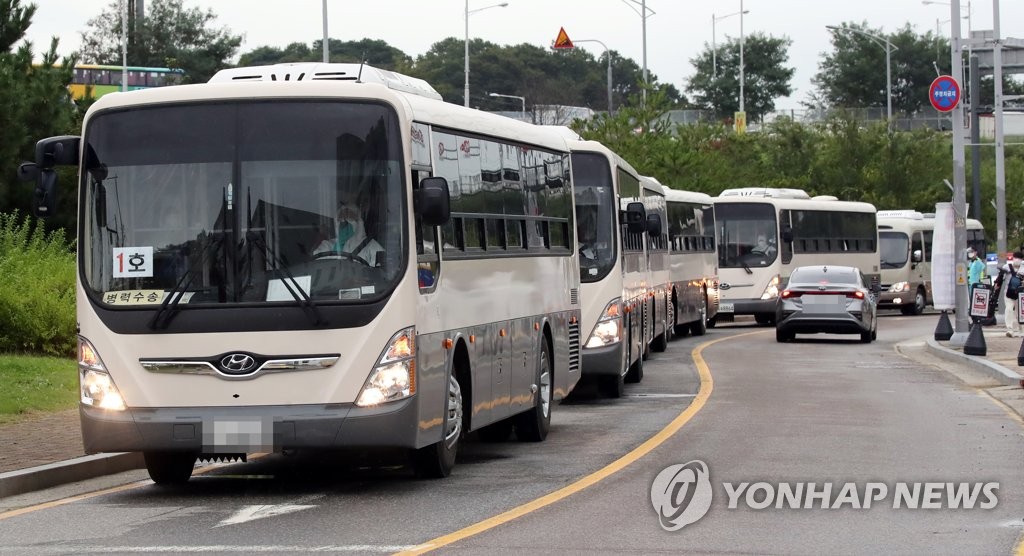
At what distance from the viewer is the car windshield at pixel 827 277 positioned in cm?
3375

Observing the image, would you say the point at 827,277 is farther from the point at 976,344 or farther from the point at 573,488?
the point at 573,488

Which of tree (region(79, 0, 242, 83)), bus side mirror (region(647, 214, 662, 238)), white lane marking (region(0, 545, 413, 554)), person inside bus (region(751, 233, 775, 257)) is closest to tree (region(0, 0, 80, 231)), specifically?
bus side mirror (region(647, 214, 662, 238))

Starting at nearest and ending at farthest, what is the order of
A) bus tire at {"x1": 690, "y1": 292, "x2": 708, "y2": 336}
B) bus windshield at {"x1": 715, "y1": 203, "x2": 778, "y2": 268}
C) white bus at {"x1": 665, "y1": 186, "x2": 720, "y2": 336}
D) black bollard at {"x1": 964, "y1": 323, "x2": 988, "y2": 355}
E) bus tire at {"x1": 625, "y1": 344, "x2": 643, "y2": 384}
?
bus tire at {"x1": 625, "y1": 344, "x2": 643, "y2": 384} < black bollard at {"x1": 964, "y1": 323, "x2": 988, "y2": 355} < white bus at {"x1": 665, "y1": 186, "x2": 720, "y2": 336} < bus tire at {"x1": 690, "y1": 292, "x2": 708, "y2": 336} < bus windshield at {"x1": 715, "y1": 203, "x2": 778, "y2": 268}

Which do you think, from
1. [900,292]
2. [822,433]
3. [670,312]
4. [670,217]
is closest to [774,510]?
[822,433]

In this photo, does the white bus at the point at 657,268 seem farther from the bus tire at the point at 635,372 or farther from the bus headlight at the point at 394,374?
the bus headlight at the point at 394,374

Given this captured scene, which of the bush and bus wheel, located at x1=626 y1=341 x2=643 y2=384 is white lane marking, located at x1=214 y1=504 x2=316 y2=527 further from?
bus wheel, located at x1=626 y1=341 x2=643 y2=384

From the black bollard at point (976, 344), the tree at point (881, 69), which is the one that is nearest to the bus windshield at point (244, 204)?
Result: the black bollard at point (976, 344)

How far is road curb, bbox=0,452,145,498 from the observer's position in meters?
12.2

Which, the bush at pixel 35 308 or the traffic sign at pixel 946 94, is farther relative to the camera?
the traffic sign at pixel 946 94

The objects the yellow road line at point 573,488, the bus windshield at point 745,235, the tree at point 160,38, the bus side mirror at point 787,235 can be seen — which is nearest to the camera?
the yellow road line at point 573,488

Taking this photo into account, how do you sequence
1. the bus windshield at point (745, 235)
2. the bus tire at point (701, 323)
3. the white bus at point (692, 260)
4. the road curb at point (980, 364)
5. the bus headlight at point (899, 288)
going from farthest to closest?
1. the bus headlight at point (899, 288)
2. the bus windshield at point (745, 235)
3. the bus tire at point (701, 323)
4. the white bus at point (692, 260)
5. the road curb at point (980, 364)

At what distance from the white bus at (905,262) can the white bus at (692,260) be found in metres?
13.3

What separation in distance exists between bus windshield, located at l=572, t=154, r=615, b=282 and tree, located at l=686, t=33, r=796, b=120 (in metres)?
107

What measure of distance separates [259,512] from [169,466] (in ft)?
5.90
